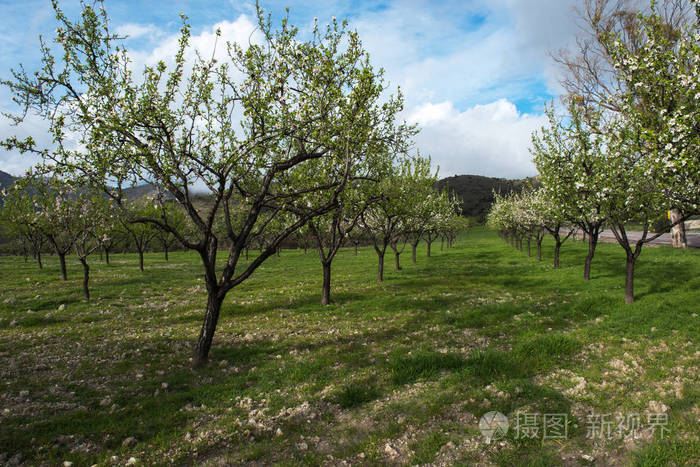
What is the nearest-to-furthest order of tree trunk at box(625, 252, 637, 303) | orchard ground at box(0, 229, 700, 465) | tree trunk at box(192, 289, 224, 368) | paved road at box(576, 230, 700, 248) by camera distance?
orchard ground at box(0, 229, 700, 465) < tree trunk at box(192, 289, 224, 368) < tree trunk at box(625, 252, 637, 303) < paved road at box(576, 230, 700, 248)

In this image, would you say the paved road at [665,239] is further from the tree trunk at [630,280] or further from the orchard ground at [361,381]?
the tree trunk at [630,280]

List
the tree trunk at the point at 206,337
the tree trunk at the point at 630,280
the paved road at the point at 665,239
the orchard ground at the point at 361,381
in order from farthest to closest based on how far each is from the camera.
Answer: the paved road at the point at 665,239 → the tree trunk at the point at 630,280 → the tree trunk at the point at 206,337 → the orchard ground at the point at 361,381

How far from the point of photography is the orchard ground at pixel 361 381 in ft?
23.0

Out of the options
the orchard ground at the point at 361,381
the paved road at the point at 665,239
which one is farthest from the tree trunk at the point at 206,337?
the paved road at the point at 665,239

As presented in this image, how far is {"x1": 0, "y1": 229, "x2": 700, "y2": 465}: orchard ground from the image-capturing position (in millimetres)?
6996

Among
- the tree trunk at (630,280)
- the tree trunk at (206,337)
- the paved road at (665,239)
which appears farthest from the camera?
the paved road at (665,239)

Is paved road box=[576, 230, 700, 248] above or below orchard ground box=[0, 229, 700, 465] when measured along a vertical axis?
above

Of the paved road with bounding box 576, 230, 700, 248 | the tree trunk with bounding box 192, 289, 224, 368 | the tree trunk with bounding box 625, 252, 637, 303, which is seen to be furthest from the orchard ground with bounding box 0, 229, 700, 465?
the paved road with bounding box 576, 230, 700, 248

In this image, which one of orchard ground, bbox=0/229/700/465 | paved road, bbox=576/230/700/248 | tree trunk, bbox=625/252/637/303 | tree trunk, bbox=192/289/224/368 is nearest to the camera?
orchard ground, bbox=0/229/700/465
